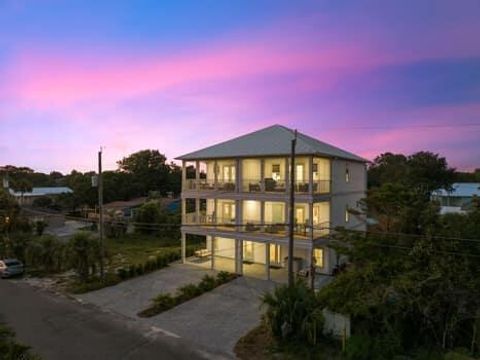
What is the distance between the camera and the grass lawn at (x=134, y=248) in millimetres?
26938

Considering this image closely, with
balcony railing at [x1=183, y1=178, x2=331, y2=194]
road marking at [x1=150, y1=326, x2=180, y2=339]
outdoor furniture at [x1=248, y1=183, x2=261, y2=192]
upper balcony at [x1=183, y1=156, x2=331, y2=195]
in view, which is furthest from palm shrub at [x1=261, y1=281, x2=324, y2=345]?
outdoor furniture at [x1=248, y1=183, x2=261, y2=192]

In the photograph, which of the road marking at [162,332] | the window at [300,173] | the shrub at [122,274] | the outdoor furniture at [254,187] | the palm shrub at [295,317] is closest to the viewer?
the palm shrub at [295,317]

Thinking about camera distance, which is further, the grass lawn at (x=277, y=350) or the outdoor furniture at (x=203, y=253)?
the outdoor furniture at (x=203, y=253)

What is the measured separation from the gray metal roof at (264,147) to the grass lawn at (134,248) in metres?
8.79

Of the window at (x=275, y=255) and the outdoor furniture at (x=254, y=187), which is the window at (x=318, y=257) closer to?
the window at (x=275, y=255)

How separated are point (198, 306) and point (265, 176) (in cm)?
1000

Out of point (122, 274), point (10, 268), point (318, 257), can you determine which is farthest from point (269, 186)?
point (10, 268)

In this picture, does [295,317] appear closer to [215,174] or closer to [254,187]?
[254,187]

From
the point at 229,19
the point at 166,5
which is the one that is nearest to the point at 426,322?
the point at 229,19

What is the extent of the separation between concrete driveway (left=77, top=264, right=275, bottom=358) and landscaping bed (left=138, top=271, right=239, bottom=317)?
1.08ft

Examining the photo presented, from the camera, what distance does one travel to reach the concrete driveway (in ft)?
46.2

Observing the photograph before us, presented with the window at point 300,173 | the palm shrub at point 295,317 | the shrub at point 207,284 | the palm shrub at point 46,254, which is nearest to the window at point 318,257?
the window at point 300,173

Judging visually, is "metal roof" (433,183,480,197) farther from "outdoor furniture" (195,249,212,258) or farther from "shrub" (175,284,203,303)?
"shrub" (175,284,203,303)

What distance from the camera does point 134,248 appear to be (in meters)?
32.8
